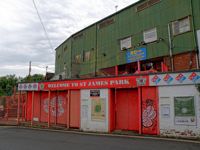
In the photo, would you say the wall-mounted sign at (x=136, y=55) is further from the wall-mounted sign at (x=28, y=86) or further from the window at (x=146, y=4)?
the wall-mounted sign at (x=28, y=86)

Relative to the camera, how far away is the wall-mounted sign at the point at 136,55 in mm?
20438

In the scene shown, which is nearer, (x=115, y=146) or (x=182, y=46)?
(x=115, y=146)

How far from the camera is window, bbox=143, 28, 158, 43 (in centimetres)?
1959

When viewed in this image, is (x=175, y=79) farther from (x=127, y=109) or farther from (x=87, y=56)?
(x=87, y=56)

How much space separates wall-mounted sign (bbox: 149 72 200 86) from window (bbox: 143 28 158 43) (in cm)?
791

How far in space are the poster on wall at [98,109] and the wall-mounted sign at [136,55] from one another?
7865mm

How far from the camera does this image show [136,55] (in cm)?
2103

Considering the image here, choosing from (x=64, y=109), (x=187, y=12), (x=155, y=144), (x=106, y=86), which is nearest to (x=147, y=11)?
(x=187, y=12)

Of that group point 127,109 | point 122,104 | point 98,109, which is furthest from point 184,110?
point 98,109

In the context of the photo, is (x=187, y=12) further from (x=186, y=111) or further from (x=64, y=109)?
(x=64, y=109)

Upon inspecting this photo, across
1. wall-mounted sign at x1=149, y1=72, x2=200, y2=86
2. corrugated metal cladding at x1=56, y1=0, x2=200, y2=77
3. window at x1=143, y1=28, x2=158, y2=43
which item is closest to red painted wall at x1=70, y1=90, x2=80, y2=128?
wall-mounted sign at x1=149, y1=72, x2=200, y2=86

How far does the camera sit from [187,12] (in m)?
17.1

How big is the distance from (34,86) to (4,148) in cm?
1011

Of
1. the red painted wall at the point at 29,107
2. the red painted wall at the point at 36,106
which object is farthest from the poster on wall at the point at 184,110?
the red painted wall at the point at 29,107
